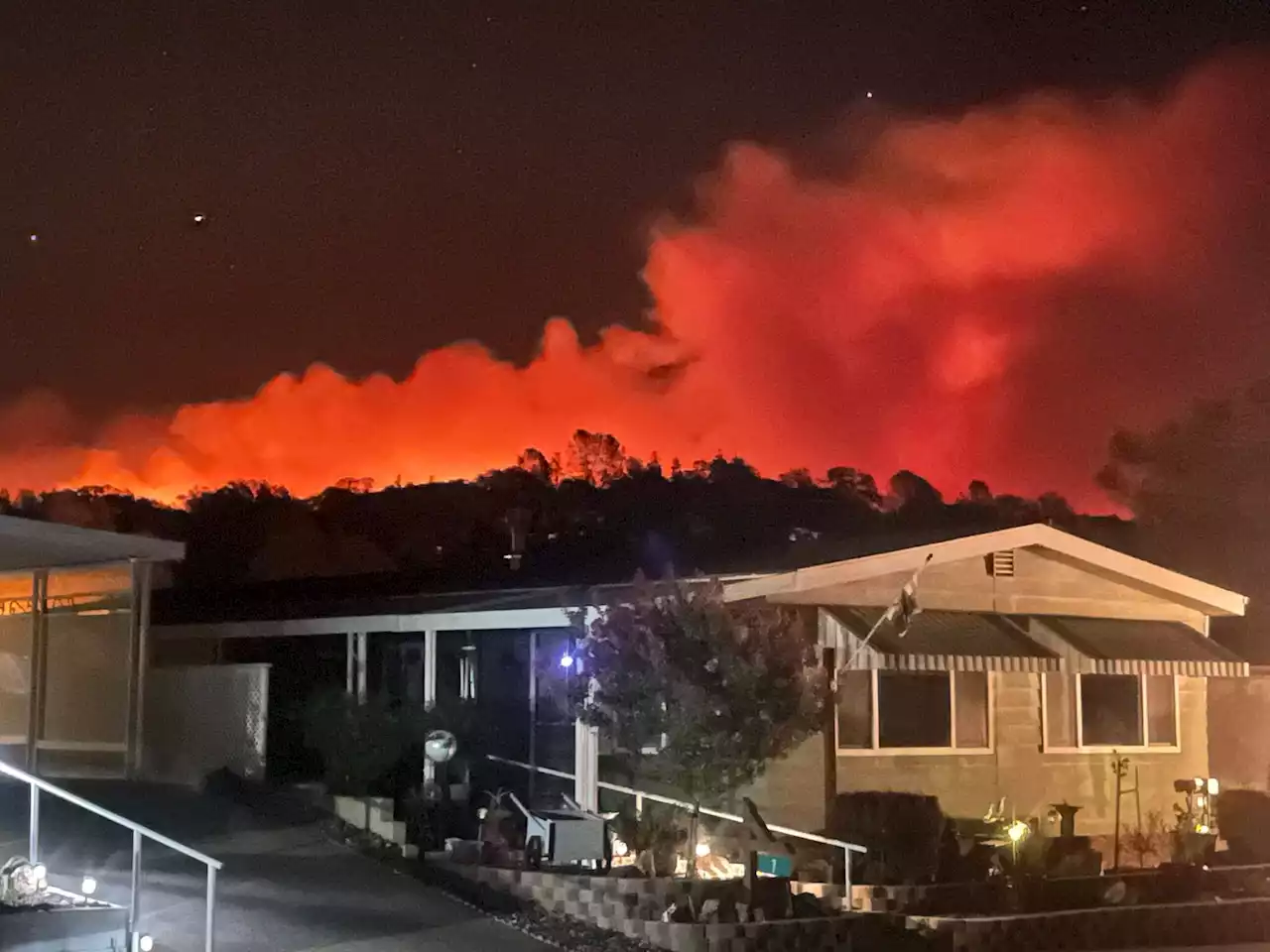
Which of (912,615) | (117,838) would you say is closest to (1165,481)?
(912,615)

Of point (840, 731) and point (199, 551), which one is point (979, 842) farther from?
point (199, 551)

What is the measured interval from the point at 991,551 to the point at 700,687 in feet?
18.2

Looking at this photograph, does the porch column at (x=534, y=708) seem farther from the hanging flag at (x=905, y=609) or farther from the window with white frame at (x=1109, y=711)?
the window with white frame at (x=1109, y=711)

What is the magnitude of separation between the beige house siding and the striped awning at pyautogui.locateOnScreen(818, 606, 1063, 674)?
807mm

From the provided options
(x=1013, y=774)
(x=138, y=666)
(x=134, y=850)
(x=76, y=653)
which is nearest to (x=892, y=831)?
(x=1013, y=774)

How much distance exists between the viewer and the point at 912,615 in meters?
16.2

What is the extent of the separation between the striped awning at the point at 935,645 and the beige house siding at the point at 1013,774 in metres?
0.81

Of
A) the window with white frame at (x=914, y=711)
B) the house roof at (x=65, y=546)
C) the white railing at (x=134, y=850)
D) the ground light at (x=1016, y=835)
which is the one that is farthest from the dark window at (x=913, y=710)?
the white railing at (x=134, y=850)

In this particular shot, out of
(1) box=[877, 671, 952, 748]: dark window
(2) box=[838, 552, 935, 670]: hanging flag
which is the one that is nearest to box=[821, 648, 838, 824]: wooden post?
(2) box=[838, 552, 935, 670]: hanging flag

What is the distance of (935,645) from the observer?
53.1ft

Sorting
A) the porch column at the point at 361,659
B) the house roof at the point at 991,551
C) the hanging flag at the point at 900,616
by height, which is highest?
the house roof at the point at 991,551

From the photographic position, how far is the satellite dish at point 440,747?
1555 cm

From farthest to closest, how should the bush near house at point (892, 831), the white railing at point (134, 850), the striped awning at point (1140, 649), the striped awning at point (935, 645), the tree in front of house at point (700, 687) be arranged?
1. the striped awning at point (1140, 649)
2. the striped awning at point (935, 645)
3. the bush near house at point (892, 831)
4. the tree in front of house at point (700, 687)
5. the white railing at point (134, 850)

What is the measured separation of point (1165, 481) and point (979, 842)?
76.1ft
